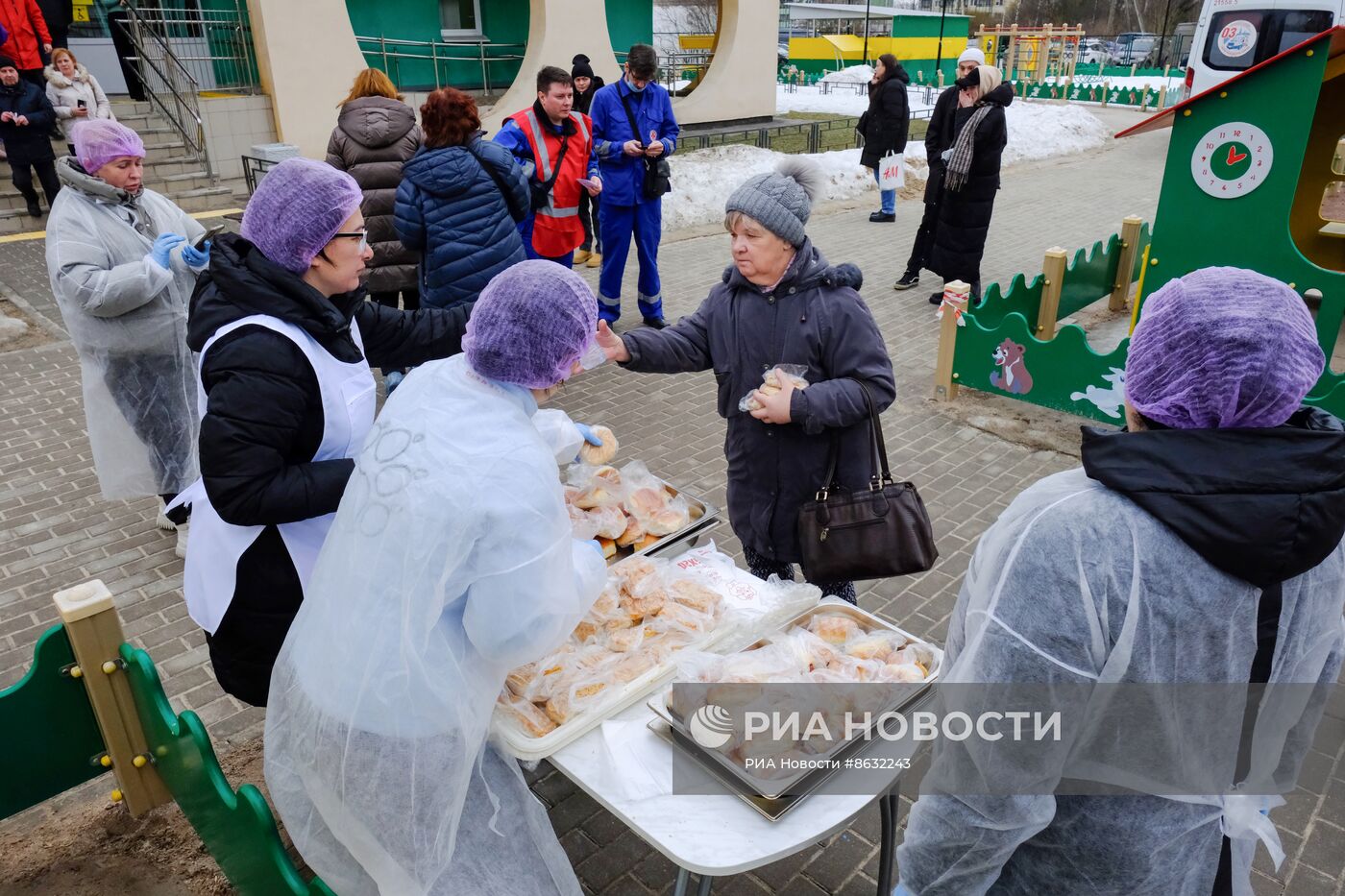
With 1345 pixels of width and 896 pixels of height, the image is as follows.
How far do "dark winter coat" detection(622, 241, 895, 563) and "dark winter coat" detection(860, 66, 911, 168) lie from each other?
28.8ft

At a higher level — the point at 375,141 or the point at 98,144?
the point at 98,144

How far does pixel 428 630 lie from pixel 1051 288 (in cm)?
676

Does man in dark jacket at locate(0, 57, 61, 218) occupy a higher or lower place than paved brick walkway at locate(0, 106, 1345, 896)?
higher

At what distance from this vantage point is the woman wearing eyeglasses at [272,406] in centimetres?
229

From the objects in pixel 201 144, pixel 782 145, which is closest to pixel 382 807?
pixel 201 144

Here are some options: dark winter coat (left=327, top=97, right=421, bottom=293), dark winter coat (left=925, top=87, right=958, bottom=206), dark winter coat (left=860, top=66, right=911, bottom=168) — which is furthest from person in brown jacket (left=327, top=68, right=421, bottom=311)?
dark winter coat (left=860, top=66, right=911, bottom=168)

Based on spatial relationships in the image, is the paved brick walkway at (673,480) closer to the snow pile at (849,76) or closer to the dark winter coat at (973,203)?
the dark winter coat at (973,203)

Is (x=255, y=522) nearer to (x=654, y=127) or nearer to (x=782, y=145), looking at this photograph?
(x=654, y=127)

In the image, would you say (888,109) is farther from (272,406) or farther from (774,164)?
(272,406)

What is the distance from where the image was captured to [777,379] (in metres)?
2.99

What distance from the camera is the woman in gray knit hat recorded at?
9.80 ft

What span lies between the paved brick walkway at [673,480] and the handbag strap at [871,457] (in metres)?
1.08

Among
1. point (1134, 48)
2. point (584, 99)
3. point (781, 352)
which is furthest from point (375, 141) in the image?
point (1134, 48)

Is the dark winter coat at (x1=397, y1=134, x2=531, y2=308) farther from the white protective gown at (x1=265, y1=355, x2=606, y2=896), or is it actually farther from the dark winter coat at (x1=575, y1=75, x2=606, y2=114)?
the dark winter coat at (x1=575, y1=75, x2=606, y2=114)
